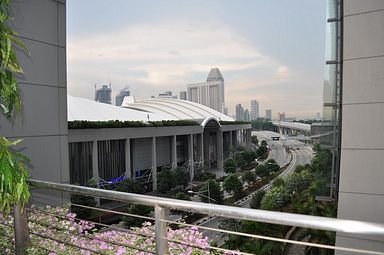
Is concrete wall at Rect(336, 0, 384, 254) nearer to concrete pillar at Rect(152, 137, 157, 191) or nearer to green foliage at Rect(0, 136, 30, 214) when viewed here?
green foliage at Rect(0, 136, 30, 214)

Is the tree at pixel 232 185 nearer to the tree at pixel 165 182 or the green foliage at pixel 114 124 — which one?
the tree at pixel 165 182

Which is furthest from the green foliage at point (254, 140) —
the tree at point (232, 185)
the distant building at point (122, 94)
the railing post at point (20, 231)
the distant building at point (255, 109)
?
the railing post at point (20, 231)

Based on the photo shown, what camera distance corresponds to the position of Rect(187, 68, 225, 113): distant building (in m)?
43.9

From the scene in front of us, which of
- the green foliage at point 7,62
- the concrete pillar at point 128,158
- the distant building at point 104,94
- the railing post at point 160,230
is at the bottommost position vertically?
the concrete pillar at point 128,158

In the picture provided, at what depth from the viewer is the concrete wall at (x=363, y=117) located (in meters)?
2.66

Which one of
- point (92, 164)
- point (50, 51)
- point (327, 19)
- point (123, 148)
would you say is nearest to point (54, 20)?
point (50, 51)

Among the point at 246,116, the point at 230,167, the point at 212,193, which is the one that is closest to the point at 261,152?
the point at 246,116

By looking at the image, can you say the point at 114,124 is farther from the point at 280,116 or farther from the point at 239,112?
the point at 239,112

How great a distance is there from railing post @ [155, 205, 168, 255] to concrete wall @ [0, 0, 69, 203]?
6.54ft

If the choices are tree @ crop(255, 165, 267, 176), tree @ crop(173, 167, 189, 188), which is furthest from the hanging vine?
tree @ crop(255, 165, 267, 176)

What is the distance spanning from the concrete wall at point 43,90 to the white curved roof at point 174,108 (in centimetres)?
3016

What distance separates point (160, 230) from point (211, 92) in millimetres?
45305

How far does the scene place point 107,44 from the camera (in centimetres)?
3027

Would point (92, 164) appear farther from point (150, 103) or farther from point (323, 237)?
point (150, 103)
